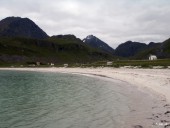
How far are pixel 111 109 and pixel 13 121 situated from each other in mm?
11186

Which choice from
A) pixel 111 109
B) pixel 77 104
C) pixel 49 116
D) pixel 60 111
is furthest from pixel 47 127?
pixel 77 104

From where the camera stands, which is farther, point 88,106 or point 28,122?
point 88,106

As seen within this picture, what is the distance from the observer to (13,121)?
2662 centimetres

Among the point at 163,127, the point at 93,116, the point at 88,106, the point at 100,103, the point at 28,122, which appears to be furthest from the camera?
the point at 100,103

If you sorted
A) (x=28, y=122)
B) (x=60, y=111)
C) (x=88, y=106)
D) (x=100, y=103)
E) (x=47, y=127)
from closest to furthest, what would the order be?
(x=47, y=127), (x=28, y=122), (x=60, y=111), (x=88, y=106), (x=100, y=103)

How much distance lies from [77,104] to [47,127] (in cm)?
1325

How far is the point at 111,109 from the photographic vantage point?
32.7 meters

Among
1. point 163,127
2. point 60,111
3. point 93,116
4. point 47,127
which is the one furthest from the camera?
point 60,111

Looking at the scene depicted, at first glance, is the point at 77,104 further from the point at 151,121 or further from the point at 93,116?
the point at 151,121

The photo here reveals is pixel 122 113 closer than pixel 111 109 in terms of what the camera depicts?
Yes

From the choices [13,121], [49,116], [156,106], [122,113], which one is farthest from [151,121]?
[13,121]

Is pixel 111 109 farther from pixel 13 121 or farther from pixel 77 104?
pixel 13 121

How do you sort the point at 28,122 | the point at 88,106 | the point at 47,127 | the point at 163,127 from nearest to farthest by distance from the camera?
the point at 163,127 → the point at 47,127 → the point at 28,122 → the point at 88,106

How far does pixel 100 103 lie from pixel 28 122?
13.7 m
